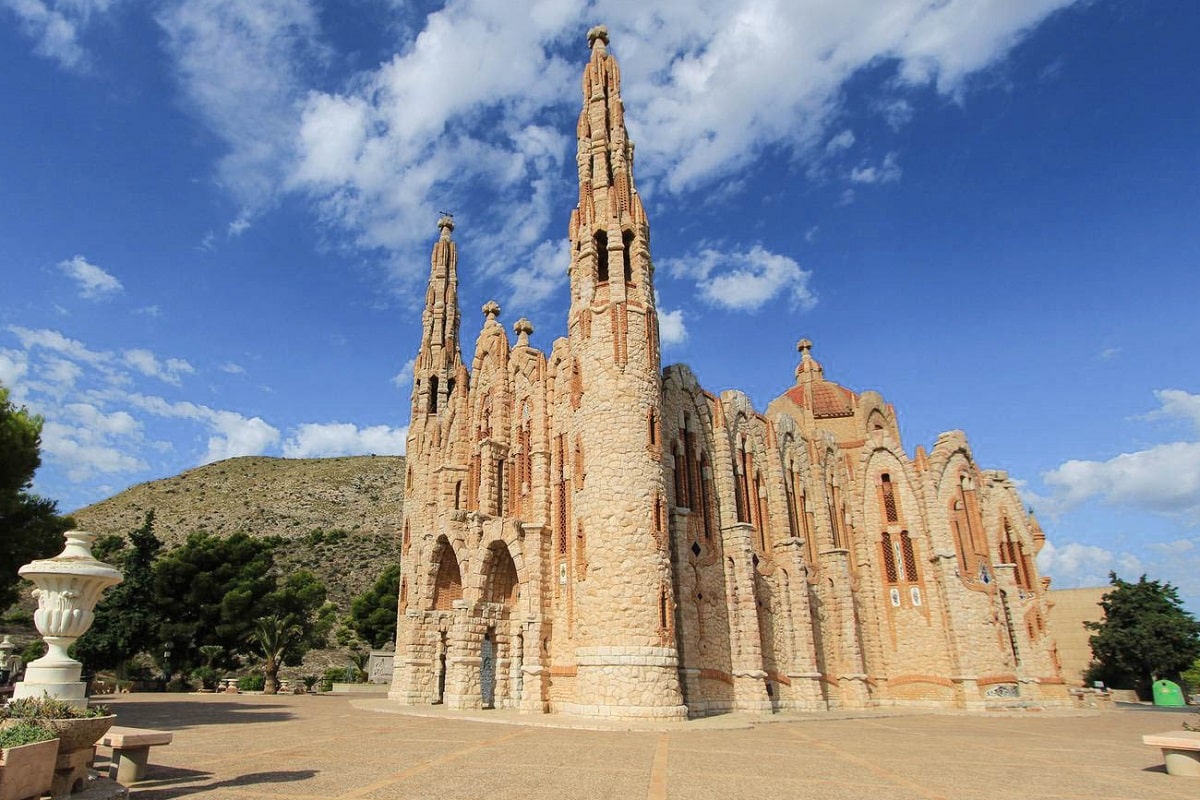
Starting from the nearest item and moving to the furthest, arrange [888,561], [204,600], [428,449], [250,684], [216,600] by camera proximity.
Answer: [888,561] < [428,449] < [250,684] < [204,600] < [216,600]

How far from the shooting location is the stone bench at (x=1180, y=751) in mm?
10492

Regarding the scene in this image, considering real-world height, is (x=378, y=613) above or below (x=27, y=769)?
above

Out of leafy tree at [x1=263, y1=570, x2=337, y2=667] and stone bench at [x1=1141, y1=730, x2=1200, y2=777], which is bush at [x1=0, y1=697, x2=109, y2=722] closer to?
stone bench at [x1=1141, y1=730, x2=1200, y2=777]

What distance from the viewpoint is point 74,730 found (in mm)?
7301

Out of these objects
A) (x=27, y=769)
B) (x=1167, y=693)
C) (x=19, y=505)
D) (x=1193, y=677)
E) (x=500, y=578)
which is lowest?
(x=1167, y=693)

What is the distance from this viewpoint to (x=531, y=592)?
22.7 metres

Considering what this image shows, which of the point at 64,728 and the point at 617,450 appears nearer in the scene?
the point at 64,728

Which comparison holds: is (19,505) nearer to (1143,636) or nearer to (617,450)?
(617,450)

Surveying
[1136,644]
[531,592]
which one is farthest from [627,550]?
[1136,644]

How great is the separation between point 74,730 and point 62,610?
1.76m

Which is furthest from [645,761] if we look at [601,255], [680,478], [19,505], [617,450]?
[19,505]

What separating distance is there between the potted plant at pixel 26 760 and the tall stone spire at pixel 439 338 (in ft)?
90.6

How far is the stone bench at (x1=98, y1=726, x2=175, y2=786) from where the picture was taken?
352 inches

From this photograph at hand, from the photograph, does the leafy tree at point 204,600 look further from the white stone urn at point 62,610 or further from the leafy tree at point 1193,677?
the leafy tree at point 1193,677
